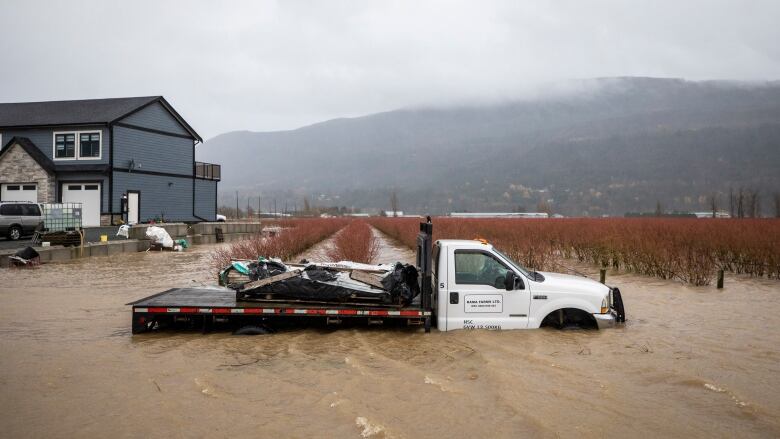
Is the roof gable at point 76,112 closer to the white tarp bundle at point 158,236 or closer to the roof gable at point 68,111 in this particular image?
the roof gable at point 68,111

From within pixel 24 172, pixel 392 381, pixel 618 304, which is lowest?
pixel 392 381

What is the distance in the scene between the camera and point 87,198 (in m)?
35.4

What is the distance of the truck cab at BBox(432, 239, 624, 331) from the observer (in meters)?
8.75

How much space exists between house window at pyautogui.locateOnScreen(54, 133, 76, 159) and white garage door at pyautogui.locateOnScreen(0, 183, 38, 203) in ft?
8.12

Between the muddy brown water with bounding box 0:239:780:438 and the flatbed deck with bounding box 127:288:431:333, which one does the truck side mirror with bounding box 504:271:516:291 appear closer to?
the muddy brown water with bounding box 0:239:780:438

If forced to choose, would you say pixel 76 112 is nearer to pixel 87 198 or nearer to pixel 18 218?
pixel 87 198

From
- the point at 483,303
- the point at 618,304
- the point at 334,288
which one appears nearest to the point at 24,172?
the point at 334,288

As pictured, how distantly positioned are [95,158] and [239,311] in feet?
104

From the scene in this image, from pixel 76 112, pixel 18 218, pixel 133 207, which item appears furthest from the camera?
pixel 76 112

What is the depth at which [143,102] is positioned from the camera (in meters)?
38.9

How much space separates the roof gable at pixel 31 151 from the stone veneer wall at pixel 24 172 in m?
0.19

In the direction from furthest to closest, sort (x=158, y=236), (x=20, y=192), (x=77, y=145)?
(x=77, y=145) → (x=20, y=192) → (x=158, y=236)

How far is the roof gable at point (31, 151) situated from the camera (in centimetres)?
3531

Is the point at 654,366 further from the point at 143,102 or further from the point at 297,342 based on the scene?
the point at 143,102
